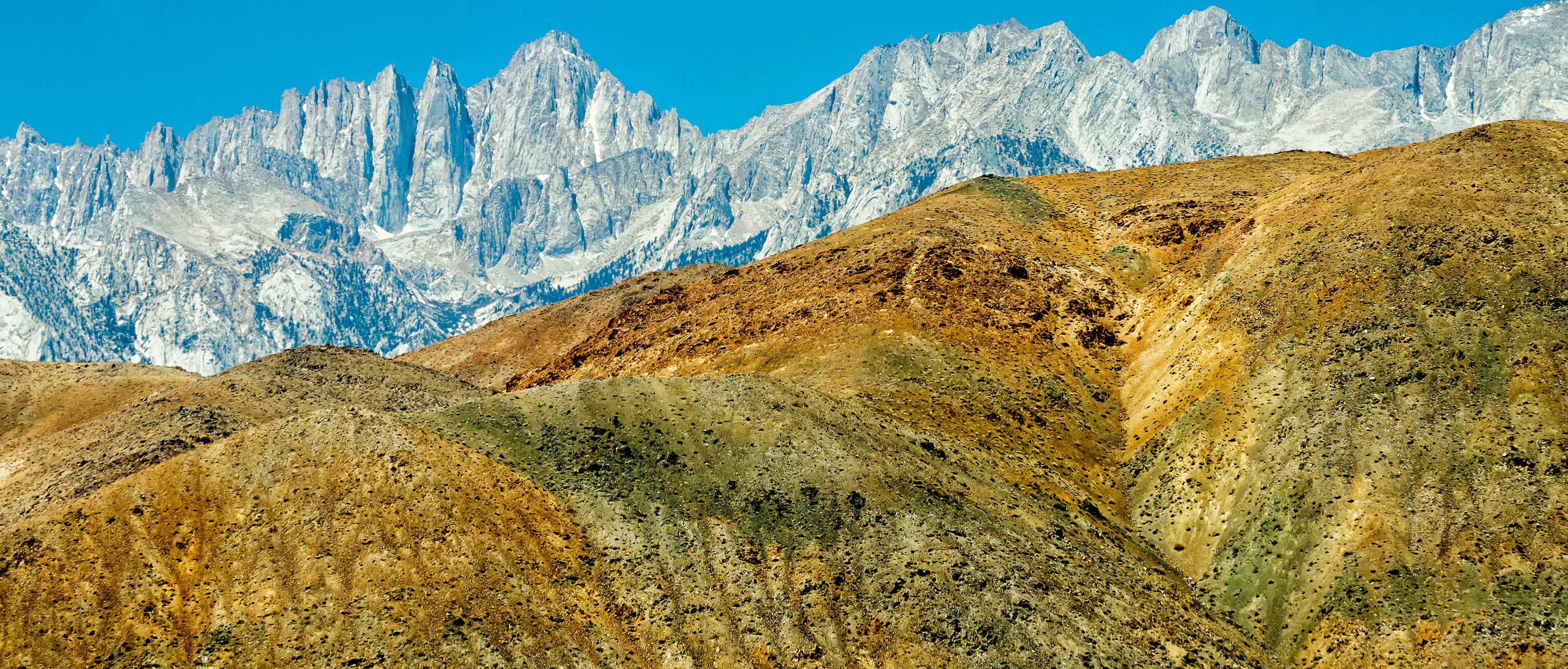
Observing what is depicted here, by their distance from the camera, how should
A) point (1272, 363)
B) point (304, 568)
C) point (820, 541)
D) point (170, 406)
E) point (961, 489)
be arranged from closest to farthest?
point (304, 568)
point (820, 541)
point (961, 489)
point (1272, 363)
point (170, 406)

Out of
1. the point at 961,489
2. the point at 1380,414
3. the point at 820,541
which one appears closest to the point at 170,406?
the point at 820,541

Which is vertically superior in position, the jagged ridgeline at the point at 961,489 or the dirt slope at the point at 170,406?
the dirt slope at the point at 170,406

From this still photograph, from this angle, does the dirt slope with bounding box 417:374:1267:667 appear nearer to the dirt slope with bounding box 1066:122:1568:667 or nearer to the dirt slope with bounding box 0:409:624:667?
the dirt slope with bounding box 0:409:624:667

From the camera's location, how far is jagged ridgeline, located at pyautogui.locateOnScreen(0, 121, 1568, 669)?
41.0 m

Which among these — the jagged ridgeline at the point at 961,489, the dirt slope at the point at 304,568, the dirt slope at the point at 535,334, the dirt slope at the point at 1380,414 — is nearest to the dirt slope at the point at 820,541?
the jagged ridgeline at the point at 961,489

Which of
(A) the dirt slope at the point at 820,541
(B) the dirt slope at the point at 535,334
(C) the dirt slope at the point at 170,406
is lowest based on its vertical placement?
(A) the dirt slope at the point at 820,541

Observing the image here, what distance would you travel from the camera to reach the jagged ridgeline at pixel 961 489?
135 feet

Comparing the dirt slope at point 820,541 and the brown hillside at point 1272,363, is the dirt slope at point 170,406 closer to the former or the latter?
the brown hillside at point 1272,363

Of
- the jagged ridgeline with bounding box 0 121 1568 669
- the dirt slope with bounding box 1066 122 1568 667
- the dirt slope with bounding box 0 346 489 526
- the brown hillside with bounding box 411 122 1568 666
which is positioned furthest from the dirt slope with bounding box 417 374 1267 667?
the dirt slope with bounding box 0 346 489 526

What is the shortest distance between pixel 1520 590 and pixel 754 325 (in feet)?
186

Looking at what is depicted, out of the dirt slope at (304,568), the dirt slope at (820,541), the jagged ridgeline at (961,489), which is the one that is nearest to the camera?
the dirt slope at (304,568)

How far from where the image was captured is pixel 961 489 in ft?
174

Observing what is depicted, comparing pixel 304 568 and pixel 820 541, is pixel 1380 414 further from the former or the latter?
pixel 304 568

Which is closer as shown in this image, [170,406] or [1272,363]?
[1272,363]
